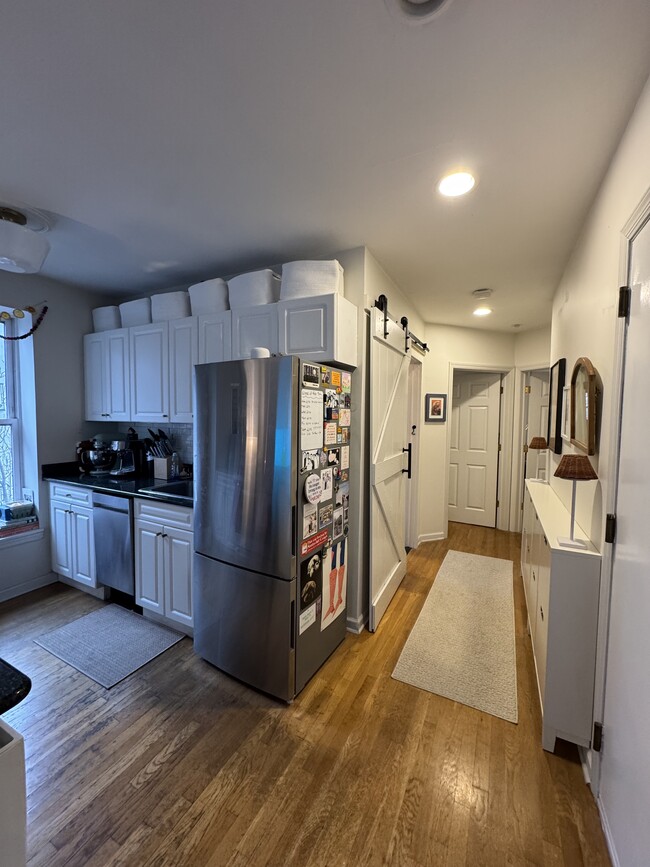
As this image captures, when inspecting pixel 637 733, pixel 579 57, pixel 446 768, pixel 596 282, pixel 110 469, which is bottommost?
pixel 446 768

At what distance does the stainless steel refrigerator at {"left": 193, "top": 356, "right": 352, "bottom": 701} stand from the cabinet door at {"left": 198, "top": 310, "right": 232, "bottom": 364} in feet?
1.73

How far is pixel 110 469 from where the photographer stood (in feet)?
10.7

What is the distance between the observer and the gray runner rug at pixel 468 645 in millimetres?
1973

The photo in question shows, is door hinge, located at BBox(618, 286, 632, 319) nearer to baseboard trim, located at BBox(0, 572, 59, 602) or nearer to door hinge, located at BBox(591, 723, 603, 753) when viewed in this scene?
door hinge, located at BBox(591, 723, 603, 753)

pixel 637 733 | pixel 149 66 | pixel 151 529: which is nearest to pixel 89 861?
pixel 151 529

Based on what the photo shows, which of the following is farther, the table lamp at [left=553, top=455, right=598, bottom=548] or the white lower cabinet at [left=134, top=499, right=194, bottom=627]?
the white lower cabinet at [left=134, top=499, right=194, bottom=627]

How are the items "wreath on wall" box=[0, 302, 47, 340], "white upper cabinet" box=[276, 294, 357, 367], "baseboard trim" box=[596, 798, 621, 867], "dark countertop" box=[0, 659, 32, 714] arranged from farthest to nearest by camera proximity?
"wreath on wall" box=[0, 302, 47, 340], "white upper cabinet" box=[276, 294, 357, 367], "baseboard trim" box=[596, 798, 621, 867], "dark countertop" box=[0, 659, 32, 714]

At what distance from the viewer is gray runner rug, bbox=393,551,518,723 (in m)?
1.97

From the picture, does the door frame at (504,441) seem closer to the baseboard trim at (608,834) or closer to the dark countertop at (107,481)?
the baseboard trim at (608,834)

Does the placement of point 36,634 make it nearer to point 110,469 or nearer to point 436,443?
point 110,469

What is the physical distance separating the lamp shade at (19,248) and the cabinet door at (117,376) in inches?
39.3

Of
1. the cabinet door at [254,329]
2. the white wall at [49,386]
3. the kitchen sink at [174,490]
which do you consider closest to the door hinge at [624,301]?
the cabinet door at [254,329]

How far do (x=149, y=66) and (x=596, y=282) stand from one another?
6.60 feet

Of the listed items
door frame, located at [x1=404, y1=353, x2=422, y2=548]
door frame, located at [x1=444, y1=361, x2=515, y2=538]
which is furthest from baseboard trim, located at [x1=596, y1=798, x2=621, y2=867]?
door frame, located at [x1=444, y1=361, x2=515, y2=538]
